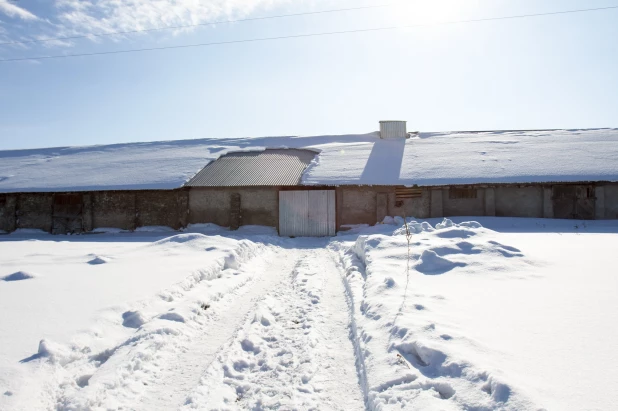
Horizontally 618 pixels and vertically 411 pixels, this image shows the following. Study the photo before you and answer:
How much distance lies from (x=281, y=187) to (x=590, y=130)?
19.4m

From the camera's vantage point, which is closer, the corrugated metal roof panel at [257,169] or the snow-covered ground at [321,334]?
the snow-covered ground at [321,334]

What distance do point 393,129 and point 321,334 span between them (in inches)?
838

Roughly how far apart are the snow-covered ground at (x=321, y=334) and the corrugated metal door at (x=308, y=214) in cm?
878

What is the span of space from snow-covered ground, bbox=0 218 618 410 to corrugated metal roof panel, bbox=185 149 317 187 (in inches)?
382

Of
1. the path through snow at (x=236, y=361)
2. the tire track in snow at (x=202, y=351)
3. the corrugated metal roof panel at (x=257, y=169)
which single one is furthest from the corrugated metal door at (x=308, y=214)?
the path through snow at (x=236, y=361)

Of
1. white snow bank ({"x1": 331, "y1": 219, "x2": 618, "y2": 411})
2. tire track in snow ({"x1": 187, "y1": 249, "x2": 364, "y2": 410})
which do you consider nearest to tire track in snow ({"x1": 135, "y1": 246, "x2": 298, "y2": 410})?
tire track in snow ({"x1": 187, "y1": 249, "x2": 364, "y2": 410})

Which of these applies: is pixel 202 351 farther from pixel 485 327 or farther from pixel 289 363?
pixel 485 327

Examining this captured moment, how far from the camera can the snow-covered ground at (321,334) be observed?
11.8ft

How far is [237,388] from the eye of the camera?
3.97 meters

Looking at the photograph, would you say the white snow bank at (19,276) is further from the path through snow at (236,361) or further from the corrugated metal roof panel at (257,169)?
the corrugated metal roof panel at (257,169)

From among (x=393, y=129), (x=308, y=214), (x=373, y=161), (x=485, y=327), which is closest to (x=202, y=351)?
(x=485, y=327)

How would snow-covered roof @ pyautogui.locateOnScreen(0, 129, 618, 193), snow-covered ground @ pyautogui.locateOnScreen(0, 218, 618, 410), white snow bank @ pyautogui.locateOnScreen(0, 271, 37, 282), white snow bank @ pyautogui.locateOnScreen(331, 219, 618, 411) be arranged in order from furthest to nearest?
snow-covered roof @ pyautogui.locateOnScreen(0, 129, 618, 193) → white snow bank @ pyautogui.locateOnScreen(0, 271, 37, 282) → snow-covered ground @ pyautogui.locateOnScreen(0, 218, 618, 410) → white snow bank @ pyautogui.locateOnScreen(331, 219, 618, 411)

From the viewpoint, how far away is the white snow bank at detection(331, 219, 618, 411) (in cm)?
334

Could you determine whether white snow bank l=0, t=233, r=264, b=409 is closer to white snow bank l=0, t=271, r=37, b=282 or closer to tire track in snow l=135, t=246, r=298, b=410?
white snow bank l=0, t=271, r=37, b=282
